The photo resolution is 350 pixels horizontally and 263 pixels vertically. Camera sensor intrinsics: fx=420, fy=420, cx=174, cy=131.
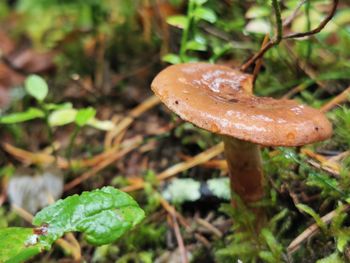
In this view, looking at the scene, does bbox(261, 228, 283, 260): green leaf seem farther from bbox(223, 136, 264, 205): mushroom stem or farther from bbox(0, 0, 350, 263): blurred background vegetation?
bbox(223, 136, 264, 205): mushroom stem

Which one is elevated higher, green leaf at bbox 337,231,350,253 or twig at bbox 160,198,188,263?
green leaf at bbox 337,231,350,253

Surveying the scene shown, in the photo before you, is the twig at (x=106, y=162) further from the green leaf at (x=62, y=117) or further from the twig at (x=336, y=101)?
the twig at (x=336, y=101)

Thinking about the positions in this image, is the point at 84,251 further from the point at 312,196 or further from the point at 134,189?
the point at 312,196

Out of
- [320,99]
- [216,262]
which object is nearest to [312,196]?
[216,262]

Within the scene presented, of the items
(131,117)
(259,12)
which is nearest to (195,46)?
(259,12)

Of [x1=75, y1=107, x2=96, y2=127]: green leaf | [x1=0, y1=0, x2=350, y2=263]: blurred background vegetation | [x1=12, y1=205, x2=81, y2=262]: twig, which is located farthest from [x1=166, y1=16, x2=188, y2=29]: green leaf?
[x1=12, y1=205, x2=81, y2=262]: twig

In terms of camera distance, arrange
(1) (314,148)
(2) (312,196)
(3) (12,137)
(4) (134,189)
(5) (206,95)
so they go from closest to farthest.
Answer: (5) (206,95) → (2) (312,196) → (1) (314,148) → (4) (134,189) → (3) (12,137)

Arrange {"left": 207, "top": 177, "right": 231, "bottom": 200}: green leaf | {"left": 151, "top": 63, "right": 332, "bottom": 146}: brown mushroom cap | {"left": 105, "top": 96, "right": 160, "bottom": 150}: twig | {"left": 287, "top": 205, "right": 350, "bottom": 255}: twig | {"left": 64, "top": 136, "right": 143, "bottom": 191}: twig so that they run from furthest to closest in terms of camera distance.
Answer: {"left": 105, "top": 96, "right": 160, "bottom": 150}: twig → {"left": 64, "top": 136, "right": 143, "bottom": 191}: twig → {"left": 207, "top": 177, "right": 231, "bottom": 200}: green leaf → {"left": 287, "top": 205, "right": 350, "bottom": 255}: twig → {"left": 151, "top": 63, "right": 332, "bottom": 146}: brown mushroom cap
